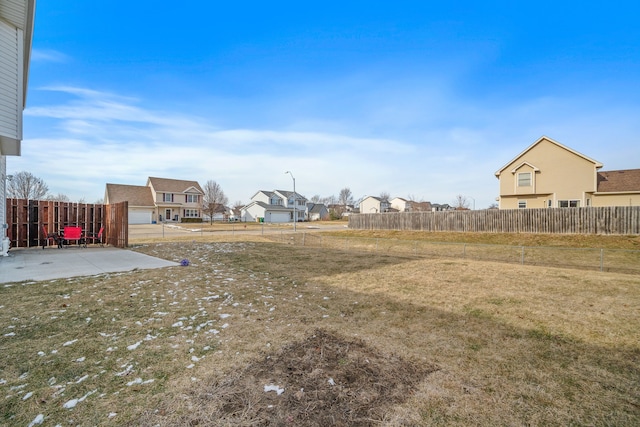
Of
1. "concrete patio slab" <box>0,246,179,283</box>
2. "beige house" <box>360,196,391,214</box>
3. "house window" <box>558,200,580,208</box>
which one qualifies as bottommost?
"concrete patio slab" <box>0,246,179,283</box>

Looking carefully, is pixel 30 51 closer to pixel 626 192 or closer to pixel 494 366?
pixel 494 366

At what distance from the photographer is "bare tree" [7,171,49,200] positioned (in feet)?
161

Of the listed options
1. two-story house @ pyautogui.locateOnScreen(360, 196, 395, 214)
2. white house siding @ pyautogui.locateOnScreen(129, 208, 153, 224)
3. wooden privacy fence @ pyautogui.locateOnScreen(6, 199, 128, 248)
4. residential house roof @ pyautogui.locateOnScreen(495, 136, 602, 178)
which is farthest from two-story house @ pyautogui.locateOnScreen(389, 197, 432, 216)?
wooden privacy fence @ pyautogui.locateOnScreen(6, 199, 128, 248)

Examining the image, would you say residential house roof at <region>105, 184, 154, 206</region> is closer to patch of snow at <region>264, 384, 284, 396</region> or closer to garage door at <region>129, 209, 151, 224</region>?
garage door at <region>129, 209, 151, 224</region>

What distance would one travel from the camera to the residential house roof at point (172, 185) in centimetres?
5091

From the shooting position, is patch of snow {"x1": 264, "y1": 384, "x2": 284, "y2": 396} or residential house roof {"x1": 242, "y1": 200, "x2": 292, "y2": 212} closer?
patch of snow {"x1": 264, "y1": 384, "x2": 284, "y2": 396}

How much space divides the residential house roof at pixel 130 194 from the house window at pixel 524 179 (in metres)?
52.6

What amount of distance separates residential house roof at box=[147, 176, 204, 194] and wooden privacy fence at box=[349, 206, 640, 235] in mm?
39130

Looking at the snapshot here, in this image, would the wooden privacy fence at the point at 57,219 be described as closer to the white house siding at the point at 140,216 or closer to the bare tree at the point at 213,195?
the white house siding at the point at 140,216

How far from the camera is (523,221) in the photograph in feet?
65.6

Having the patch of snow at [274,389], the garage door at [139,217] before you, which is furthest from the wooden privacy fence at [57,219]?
the garage door at [139,217]

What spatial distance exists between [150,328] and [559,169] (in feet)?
95.4

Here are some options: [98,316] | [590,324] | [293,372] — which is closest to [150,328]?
[98,316]

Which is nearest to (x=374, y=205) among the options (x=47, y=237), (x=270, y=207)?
(x=270, y=207)
